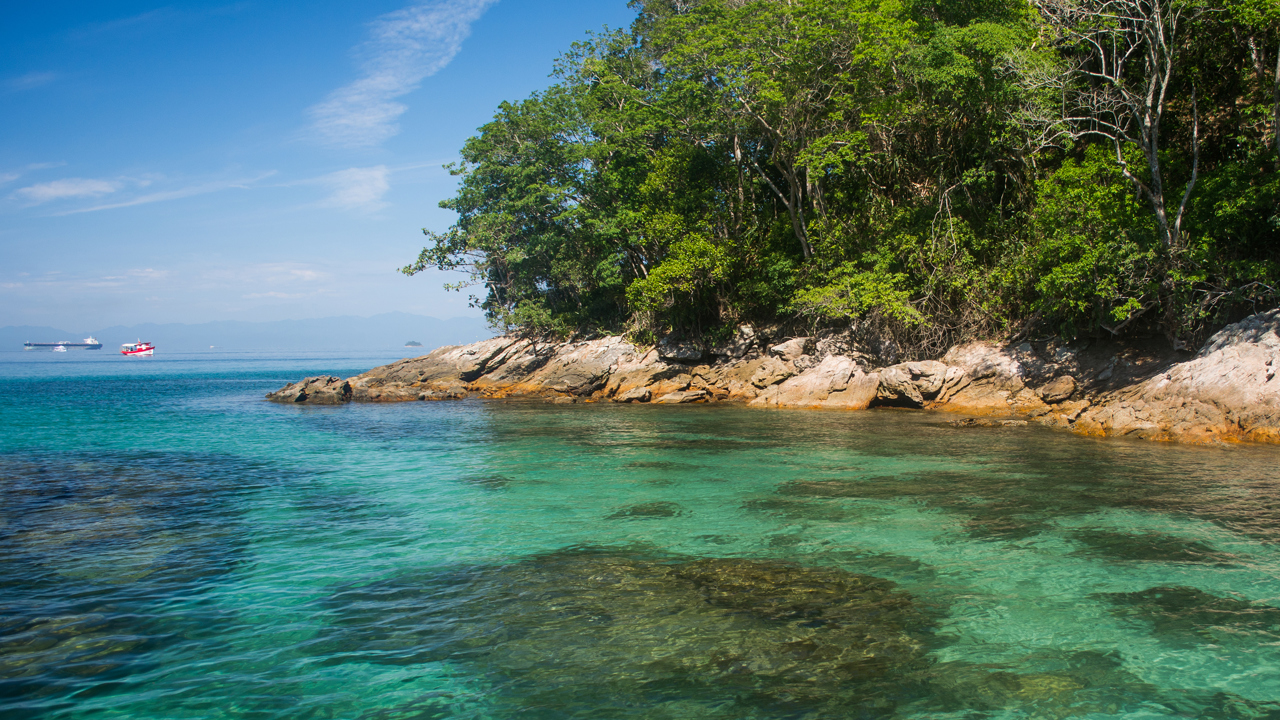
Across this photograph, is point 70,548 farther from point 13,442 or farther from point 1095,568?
point 13,442

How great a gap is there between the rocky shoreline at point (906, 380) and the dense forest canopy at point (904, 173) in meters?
1.07

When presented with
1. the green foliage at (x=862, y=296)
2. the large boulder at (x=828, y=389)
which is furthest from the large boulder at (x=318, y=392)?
the green foliage at (x=862, y=296)

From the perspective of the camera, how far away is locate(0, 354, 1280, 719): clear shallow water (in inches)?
182

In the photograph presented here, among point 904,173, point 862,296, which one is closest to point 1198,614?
point 862,296

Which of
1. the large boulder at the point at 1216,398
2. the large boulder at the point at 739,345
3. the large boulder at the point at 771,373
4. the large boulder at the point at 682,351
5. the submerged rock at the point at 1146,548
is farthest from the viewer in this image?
the large boulder at the point at 682,351

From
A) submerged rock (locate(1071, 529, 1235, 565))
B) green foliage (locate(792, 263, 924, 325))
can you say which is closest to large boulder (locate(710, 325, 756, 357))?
green foliage (locate(792, 263, 924, 325))

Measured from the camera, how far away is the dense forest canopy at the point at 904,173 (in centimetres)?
1689

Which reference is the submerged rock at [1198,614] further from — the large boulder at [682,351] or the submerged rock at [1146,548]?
the large boulder at [682,351]

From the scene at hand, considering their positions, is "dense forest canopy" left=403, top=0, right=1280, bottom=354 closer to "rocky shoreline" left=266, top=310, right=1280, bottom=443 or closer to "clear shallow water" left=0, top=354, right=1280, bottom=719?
"rocky shoreline" left=266, top=310, right=1280, bottom=443

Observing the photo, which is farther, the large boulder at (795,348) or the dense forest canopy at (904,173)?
the large boulder at (795,348)

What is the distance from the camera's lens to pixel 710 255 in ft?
92.3

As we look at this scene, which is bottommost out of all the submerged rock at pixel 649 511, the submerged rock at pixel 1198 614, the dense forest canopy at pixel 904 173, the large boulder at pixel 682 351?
the submerged rock at pixel 649 511

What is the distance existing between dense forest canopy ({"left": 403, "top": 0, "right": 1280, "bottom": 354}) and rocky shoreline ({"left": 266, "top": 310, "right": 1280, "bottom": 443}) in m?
1.07

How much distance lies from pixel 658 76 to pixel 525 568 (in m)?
33.0
